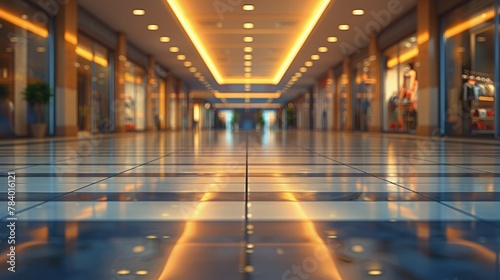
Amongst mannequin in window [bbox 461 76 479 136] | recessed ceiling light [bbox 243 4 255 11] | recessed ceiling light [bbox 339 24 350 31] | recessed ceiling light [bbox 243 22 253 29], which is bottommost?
mannequin in window [bbox 461 76 479 136]

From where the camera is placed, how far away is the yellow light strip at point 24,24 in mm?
15109

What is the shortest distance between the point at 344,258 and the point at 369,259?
100 millimetres

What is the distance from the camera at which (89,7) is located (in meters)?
18.8

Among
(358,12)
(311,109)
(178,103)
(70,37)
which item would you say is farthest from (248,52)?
(311,109)

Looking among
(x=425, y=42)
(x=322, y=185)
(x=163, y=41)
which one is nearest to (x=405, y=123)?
(x=425, y=42)

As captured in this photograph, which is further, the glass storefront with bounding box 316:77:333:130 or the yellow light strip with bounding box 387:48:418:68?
the glass storefront with bounding box 316:77:333:130

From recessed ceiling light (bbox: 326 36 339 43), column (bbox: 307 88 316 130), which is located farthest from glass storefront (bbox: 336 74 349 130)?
column (bbox: 307 88 316 130)

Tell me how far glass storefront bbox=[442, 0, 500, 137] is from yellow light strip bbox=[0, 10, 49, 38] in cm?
1376

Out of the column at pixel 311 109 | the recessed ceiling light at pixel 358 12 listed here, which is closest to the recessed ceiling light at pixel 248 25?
the recessed ceiling light at pixel 358 12

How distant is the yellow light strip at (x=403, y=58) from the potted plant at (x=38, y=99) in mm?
14293

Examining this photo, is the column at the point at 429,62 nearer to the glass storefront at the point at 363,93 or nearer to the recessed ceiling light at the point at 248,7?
the recessed ceiling light at the point at 248,7

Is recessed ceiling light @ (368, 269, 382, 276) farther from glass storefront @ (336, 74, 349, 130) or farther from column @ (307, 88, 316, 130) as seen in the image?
column @ (307, 88, 316, 130)

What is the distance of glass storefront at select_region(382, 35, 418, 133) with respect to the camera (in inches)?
824

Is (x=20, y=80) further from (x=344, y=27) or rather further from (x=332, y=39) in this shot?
(x=332, y=39)
